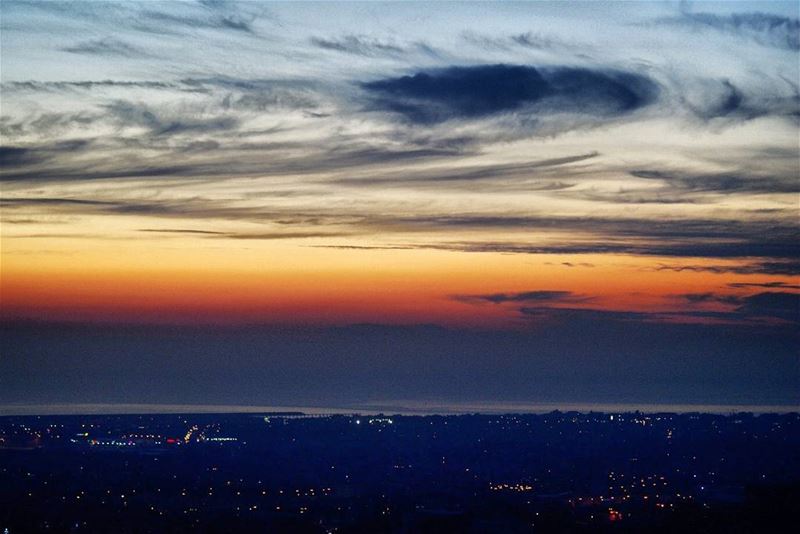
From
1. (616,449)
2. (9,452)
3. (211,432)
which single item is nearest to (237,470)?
(9,452)

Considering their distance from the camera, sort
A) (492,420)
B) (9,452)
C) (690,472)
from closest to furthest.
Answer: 1. (690,472)
2. (9,452)
3. (492,420)

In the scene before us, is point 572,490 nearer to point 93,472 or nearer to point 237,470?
point 237,470

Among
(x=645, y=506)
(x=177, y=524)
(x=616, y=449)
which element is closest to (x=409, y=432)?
(x=616, y=449)

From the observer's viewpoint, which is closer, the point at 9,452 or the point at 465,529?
the point at 465,529

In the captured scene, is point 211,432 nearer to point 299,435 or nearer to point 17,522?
point 299,435

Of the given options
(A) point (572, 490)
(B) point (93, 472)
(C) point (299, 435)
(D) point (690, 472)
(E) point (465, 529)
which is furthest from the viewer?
(C) point (299, 435)

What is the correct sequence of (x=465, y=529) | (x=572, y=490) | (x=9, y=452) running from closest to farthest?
(x=465, y=529)
(x=572, y=490)
(x=9, y=452)
